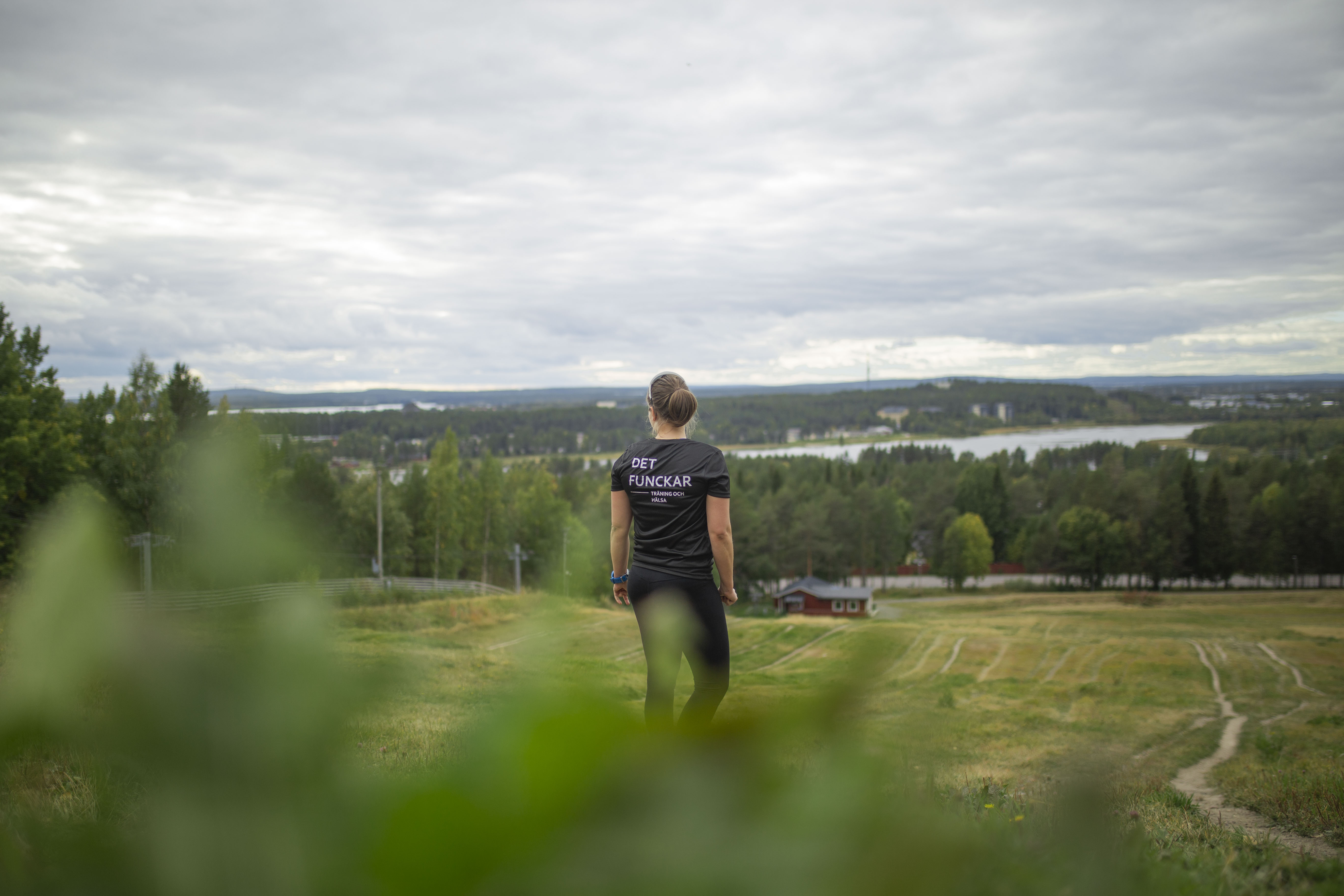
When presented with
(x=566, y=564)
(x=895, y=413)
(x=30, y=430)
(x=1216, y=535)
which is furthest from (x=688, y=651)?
(x=895, y=413)

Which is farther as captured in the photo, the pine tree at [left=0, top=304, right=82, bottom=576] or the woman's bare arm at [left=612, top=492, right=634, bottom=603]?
the pine tree at [left=0, top=304, right=82, bottom=576]

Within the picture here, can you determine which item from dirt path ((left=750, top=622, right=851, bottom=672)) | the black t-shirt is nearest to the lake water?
dirt path ((left=750, top=622, right=851, bottom=672))

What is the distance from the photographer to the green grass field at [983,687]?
0.64m

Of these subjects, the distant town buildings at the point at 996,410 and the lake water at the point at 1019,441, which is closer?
the lake water at the point at 1019,441

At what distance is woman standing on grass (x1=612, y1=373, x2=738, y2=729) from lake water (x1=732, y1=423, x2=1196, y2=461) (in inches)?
4329

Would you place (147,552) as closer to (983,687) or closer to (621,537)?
(621,537)

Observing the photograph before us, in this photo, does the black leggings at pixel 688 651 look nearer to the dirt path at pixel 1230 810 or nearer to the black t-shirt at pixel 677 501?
the black t-shirt at pixel 677 501

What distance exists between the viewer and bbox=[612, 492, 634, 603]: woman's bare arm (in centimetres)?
402

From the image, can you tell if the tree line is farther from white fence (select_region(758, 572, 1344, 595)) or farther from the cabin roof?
the cabin roof

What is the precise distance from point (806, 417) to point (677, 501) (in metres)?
163

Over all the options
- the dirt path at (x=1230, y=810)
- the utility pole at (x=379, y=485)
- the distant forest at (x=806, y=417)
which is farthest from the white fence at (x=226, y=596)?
the distant forest at (x=806, y=417)

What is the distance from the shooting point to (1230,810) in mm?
5441

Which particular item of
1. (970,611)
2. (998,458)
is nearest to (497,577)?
(970,611)

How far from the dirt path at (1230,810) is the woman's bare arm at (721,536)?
238cm
